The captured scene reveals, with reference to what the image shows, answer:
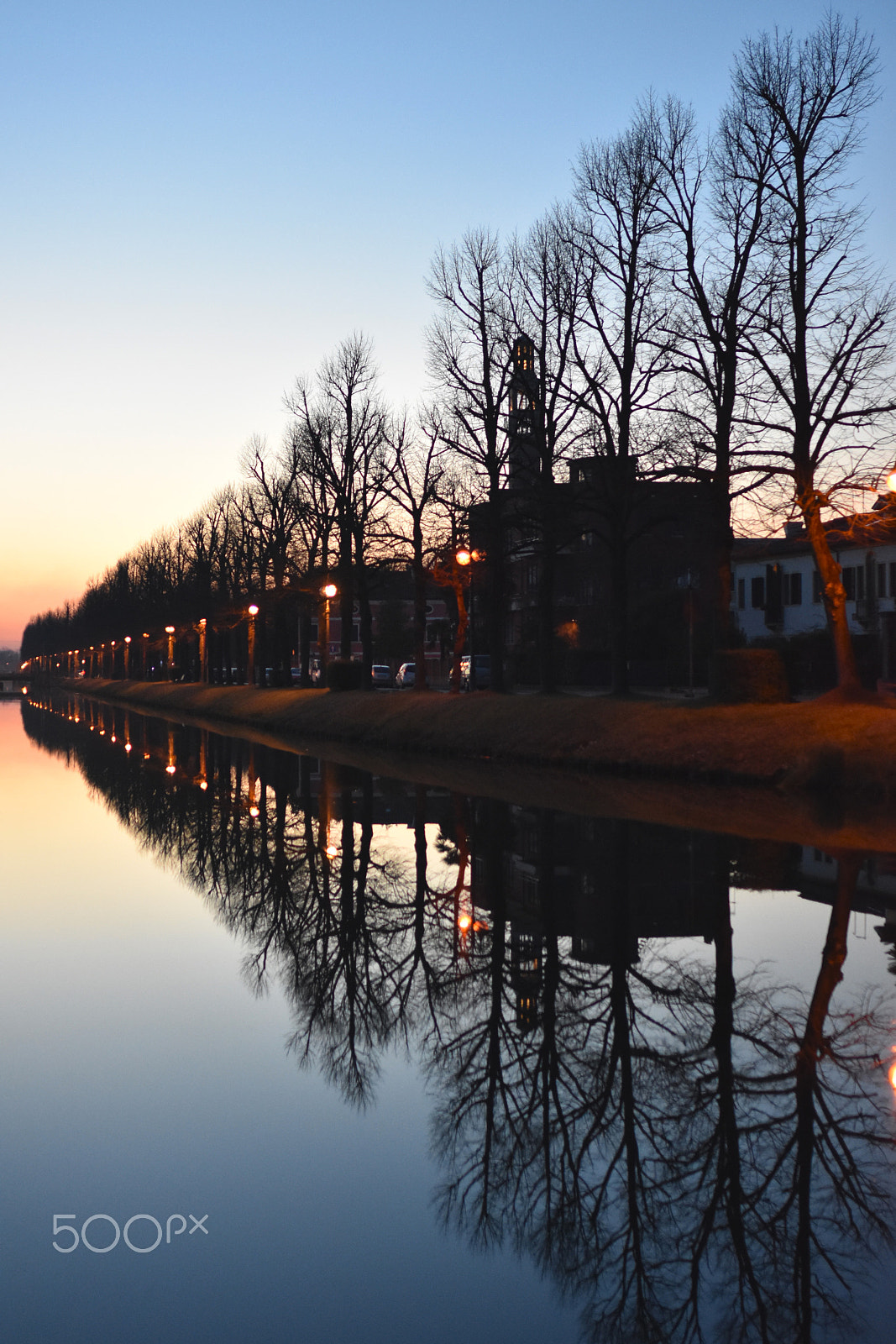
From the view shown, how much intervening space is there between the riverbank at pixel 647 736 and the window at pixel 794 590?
2554cm

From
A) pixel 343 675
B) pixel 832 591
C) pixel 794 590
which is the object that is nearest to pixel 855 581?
pixel 794 590

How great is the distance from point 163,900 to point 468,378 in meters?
29.9

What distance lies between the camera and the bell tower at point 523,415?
3650cm

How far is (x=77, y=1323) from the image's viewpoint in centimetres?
411

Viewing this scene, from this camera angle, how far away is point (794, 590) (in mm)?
63531

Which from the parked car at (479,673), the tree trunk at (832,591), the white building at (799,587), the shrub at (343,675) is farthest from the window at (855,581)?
the tree trunk at (832,591)

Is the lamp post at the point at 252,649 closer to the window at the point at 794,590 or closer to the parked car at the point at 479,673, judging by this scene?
the parked car at the point at 479,673

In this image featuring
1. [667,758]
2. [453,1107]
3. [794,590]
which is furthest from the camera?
[794,590]

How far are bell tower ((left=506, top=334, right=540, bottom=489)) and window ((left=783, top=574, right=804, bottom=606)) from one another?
27596mm

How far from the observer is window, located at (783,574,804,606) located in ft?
207

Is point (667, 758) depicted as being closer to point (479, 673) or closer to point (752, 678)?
point (752, 678)

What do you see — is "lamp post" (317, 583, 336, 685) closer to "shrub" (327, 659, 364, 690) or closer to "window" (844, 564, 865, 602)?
"shrub" (327, 659, 364, 690)

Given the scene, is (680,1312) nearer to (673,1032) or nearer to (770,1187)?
(770,1187)

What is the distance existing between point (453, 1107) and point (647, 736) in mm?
20795
